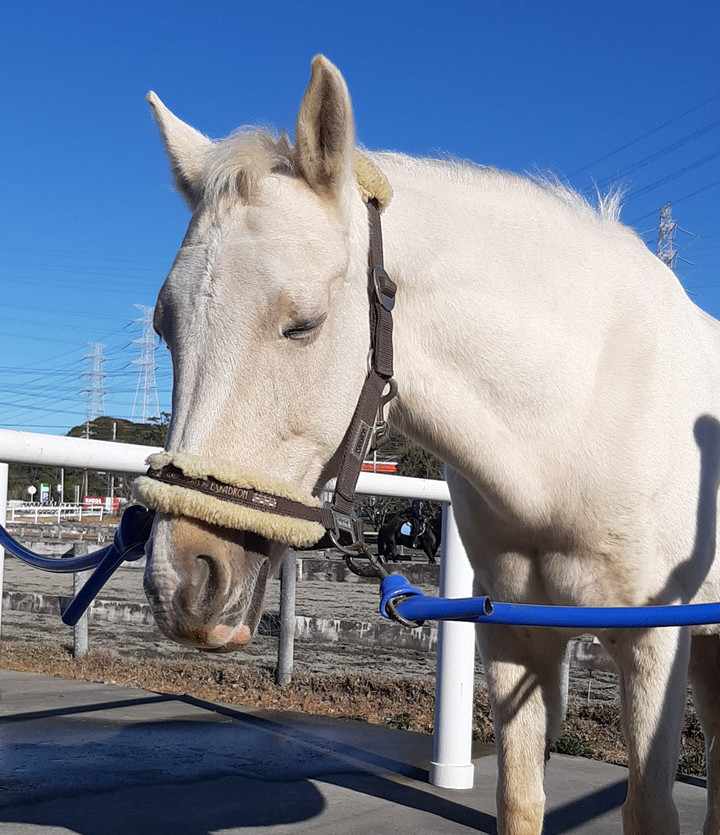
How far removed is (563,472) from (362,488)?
5.72 feet

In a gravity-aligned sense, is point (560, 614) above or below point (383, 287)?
below

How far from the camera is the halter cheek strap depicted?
1.59 meters

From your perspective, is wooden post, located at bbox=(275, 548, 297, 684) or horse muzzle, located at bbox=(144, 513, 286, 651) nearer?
horse muzzle, located at bbox=(144, 513, 286, 651)

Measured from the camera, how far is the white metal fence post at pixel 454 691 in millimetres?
3789

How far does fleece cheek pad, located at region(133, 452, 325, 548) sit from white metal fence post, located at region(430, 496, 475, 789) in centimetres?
222

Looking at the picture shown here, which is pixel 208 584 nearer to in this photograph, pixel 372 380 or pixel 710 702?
pixel 372 380

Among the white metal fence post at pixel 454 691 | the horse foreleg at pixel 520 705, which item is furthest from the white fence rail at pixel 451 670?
the horse foreleg at pixel 520 705

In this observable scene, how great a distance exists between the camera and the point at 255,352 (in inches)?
65.4

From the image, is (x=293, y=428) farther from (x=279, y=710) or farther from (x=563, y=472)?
(x=279, y=710)

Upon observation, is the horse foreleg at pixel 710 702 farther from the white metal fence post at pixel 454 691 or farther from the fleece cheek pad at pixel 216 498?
the fleece cheek pad at pixel 216 498

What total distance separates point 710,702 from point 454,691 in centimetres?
113

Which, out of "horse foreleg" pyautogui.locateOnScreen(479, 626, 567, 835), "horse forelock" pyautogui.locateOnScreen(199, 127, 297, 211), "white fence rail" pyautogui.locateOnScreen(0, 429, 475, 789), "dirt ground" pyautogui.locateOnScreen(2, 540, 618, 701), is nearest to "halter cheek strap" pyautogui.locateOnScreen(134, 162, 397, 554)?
"horse forelock" pyautogui.locateOnScreen(199, 127, 297, 211)

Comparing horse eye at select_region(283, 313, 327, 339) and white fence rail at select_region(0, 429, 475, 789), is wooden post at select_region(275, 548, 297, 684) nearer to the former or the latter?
white fence rail at select_region(0, 429, 475, 789)

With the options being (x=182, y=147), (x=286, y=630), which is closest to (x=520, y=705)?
(x=182, y=147)
